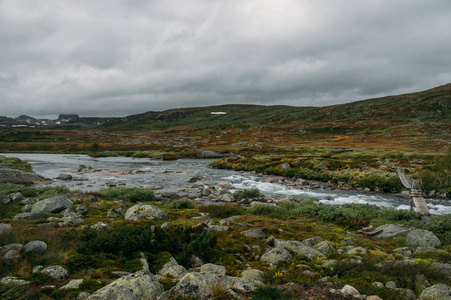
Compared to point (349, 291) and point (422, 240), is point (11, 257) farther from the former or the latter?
point (422, 240)

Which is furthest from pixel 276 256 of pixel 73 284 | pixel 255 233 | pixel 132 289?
pixel 73 284

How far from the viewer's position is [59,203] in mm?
15125

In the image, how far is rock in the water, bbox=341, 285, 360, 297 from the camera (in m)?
5.98

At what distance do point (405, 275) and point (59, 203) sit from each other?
1760cm

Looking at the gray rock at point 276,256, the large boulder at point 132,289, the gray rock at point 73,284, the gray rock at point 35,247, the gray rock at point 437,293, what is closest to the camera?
the large boulder at point 132,289

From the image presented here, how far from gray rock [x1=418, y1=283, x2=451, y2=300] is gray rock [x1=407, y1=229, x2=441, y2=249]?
228 inches

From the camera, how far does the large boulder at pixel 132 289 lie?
5270 millimetres

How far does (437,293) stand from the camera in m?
5.98

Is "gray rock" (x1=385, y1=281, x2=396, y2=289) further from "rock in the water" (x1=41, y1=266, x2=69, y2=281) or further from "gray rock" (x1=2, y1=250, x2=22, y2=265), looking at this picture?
"gray rock" (x1=2, y1=250, x2=22, y2=265)

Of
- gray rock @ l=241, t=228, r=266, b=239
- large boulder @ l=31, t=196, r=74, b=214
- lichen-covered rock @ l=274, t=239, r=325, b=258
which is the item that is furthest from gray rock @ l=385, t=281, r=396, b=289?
large boulder @ l=31, t=196, r=74, b=214

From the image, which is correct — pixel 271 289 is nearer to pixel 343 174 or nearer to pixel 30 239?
pixel 30 239

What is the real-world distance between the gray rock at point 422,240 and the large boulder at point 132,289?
11.6 m

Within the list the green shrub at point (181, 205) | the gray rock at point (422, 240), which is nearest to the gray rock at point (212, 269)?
the gray rock at point (422, 240)

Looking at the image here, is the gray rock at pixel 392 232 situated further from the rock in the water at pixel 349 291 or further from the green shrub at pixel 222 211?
the green shrub at pixel 222 211
